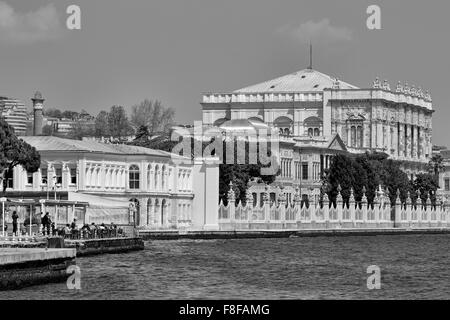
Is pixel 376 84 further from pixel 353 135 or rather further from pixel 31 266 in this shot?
pixel 31 266

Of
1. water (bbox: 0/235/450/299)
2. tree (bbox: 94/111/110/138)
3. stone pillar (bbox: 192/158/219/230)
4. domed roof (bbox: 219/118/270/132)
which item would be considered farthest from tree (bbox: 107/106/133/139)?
water (bbox: 0/235/450/299)

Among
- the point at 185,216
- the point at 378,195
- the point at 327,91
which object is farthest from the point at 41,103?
the point at 327,91

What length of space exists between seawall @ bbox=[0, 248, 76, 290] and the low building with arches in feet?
128

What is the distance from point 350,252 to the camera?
9375cm

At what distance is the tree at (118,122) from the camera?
18788 centimetres

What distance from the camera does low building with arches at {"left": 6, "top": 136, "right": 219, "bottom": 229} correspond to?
10775 cm

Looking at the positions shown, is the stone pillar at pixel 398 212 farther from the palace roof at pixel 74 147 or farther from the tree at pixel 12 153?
the tree at pixel 12 153

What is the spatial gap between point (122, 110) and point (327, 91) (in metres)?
22.2

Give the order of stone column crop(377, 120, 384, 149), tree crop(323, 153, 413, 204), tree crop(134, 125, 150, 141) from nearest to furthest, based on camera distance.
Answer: tree crop(323, 153, 413, 204) → tree crop(134, 125, 150, 141) → stone column crop(377, 120, 384, 149)

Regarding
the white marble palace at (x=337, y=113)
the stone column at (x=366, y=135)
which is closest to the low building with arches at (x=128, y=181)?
the white marble palace at (x=337, y=113)

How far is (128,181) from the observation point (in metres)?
115

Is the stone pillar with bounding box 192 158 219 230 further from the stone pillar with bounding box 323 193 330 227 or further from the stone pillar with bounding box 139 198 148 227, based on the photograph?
the stone pillar with bounding box 323 193 330 227

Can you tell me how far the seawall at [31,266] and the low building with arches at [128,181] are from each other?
39133mm
